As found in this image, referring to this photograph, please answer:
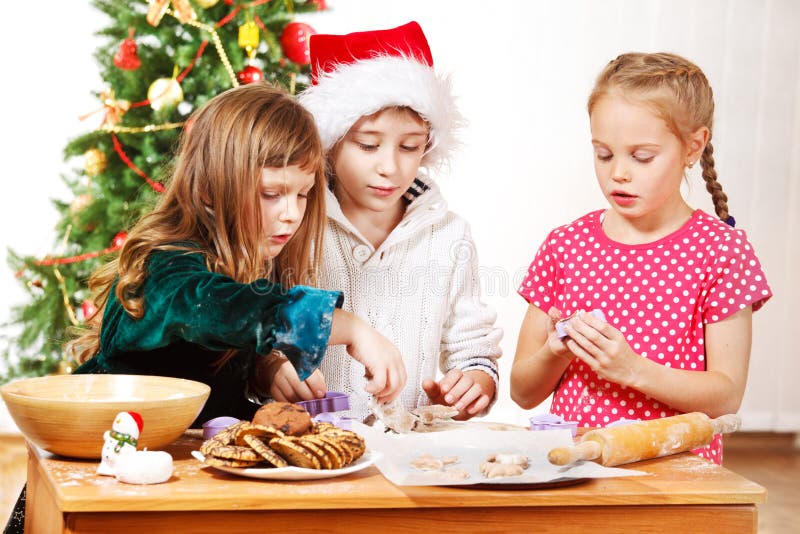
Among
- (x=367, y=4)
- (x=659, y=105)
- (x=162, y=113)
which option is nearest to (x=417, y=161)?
(x=659, y=105)

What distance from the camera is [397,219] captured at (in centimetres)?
197

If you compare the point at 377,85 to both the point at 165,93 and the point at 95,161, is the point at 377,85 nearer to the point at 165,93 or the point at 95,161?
the point at 165,93

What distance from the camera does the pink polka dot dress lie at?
5.52 feet

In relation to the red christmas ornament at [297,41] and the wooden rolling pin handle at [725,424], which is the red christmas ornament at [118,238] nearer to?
the red christmas ornament at [297,41]

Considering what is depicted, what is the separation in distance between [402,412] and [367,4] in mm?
2867

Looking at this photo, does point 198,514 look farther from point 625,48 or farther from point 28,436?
point 625,48

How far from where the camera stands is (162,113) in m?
3.11

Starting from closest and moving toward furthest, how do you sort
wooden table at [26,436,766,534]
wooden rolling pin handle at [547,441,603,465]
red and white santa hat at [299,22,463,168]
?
wooden table at [26,436,766,534], wooden rolling pin handle at [547,441,603,465], red and white santa hat at [299,22,463,168]

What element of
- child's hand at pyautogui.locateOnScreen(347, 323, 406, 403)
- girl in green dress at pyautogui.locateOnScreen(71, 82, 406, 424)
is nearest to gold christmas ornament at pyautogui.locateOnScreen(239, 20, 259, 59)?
girl in green dress at pyautogui.locateOnScreen(71, 82, 406, 424)

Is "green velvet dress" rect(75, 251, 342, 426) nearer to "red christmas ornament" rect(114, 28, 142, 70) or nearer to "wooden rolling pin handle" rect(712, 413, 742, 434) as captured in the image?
"wooden rolling pin handle" rect(712, 413, 742, 434)

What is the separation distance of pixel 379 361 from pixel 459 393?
1.58ft

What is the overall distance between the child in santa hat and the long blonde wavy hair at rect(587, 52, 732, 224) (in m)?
0.36

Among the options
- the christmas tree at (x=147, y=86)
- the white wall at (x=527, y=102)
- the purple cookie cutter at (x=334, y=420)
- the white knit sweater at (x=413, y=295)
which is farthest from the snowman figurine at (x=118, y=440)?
the white wall at (x=527, y=102)

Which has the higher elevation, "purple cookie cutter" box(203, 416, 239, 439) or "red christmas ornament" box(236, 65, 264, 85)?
"red christmas ornament" box(236, 65, 264, 85)
